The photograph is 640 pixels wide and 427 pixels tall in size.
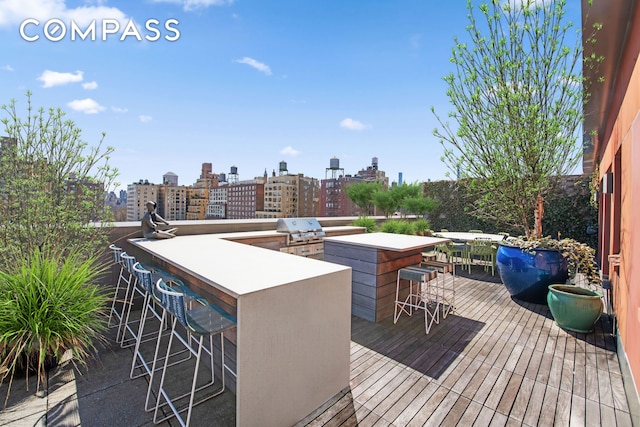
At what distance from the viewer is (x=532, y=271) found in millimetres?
4211

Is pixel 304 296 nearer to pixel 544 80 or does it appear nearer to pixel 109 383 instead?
pixel 109 383

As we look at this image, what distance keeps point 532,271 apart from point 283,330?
4.07m

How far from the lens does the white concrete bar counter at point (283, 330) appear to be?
1.71 m

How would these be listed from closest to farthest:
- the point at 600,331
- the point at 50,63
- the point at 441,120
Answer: the point at 600,331, the point at 50,63, the point at 441,120

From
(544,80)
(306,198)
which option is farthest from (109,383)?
(306,198)

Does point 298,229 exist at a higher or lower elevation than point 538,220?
lower

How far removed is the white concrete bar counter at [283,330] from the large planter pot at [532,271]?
11.1ft

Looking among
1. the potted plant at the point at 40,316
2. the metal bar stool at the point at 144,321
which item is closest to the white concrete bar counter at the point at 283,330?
the metal bar stool at the point at 144,321

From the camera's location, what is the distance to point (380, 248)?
351cm

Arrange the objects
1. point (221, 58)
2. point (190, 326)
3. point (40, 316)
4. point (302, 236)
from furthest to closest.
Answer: point (221, 58) < point (302, 236) < point (40, 316) < point (190, 326)

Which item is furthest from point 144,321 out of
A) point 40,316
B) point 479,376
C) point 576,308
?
point 576,308

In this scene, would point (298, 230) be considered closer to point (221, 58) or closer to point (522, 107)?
point (522, 107)

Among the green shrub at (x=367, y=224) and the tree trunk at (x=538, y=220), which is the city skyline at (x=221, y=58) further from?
the green shrub at (x=367, y=224)

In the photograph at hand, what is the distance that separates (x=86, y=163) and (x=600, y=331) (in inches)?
261
